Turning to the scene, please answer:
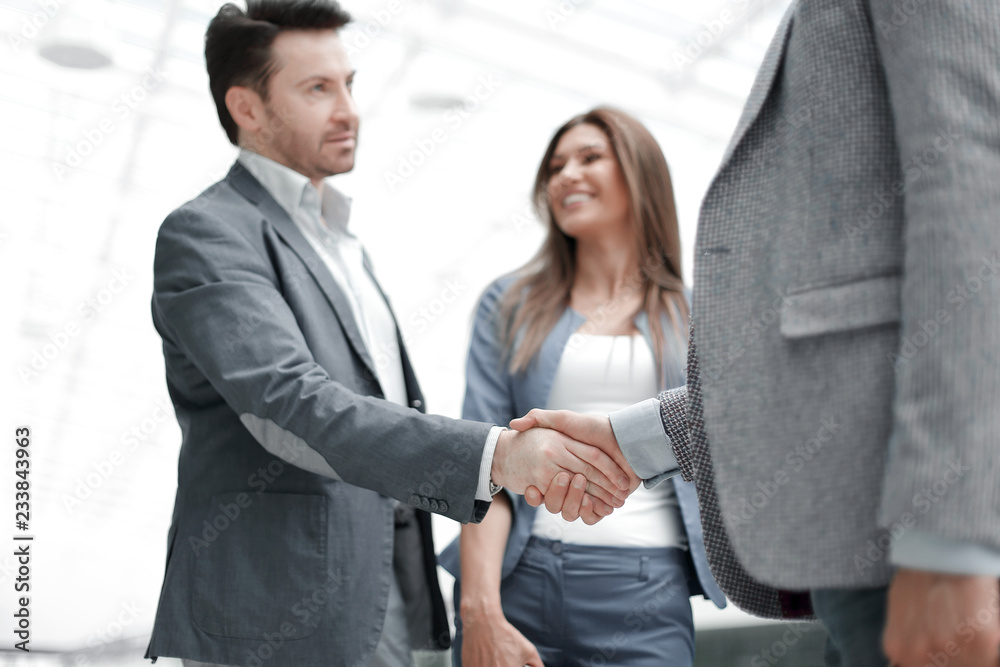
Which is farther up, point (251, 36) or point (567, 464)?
point (251, 36)

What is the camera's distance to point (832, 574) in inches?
29.7

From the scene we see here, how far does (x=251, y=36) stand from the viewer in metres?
1.76

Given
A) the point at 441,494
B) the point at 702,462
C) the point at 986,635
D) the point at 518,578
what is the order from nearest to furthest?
the point at 986,635 < the point at 702,462 < the point at 441,494 < the point at 518,578

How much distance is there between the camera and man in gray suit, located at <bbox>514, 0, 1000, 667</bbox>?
67 cm

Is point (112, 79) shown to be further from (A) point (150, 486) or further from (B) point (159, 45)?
(A) point (150, 486)

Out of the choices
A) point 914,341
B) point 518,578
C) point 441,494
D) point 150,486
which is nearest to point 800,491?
point 914,341

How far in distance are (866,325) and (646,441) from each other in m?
0.62

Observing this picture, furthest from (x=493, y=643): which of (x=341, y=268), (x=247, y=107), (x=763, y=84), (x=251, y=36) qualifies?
(x=251, y=36)

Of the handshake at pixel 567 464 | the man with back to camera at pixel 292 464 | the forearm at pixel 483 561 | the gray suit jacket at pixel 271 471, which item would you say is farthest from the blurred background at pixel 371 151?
the gray suit jacket at pixel 271 471

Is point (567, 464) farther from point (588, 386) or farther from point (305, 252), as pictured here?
point (305, 252)

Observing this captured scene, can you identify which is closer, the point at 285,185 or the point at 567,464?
the point at 567,464

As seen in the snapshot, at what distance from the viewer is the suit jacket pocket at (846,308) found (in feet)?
2.49

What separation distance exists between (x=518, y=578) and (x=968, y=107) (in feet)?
3.99

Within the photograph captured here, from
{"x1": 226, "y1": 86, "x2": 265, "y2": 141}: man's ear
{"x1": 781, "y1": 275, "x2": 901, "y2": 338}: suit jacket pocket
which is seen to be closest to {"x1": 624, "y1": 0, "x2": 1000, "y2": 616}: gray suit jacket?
{"x1": 781, "y1": 275, "x2": 901, "y2": 338}: suit jacket pocket
